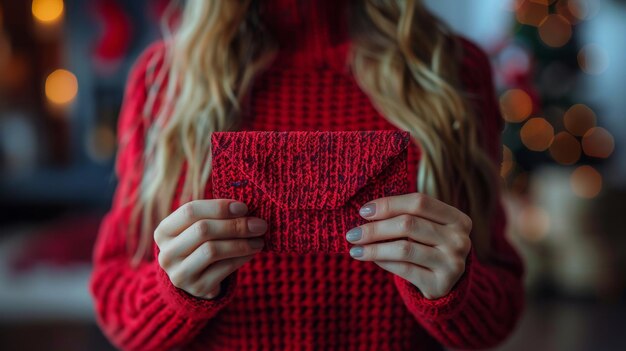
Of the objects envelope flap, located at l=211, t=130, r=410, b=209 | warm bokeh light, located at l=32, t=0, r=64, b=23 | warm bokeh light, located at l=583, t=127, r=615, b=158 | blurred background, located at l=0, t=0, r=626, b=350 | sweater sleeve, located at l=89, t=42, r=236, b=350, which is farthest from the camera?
warm bokeh light, located at l=32, t=0, r=64, b=23

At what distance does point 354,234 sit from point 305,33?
268mm

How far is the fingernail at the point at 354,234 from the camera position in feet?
1.42

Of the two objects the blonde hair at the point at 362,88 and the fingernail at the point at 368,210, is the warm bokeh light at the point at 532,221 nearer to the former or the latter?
the blonde hair at the point at 362,88

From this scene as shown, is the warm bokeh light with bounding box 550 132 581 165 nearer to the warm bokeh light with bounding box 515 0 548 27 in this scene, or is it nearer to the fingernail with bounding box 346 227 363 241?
the warm bokeh light with bounding box 515 0 548 27

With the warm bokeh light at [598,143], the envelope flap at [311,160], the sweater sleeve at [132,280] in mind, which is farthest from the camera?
the warm bokeh light at [598,143]

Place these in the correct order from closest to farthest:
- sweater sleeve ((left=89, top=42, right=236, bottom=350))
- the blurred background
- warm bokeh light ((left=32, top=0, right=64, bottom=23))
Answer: sweater sleeve ((left=89, top=42, right=236, bottom=350)), the blurred background, warm bokeh light ((left=32, top=0, right=64, bottom=23))

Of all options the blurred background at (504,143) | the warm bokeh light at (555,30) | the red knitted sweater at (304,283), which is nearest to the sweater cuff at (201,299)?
the red knitted sweater at (304,283)

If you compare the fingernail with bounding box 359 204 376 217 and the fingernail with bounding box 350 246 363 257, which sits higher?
the fingernail with bounding box 359 204 376 217

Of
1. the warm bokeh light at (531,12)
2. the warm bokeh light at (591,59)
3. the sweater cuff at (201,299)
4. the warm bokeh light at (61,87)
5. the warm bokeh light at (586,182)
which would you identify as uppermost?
the warm bokeh light at (531,12)

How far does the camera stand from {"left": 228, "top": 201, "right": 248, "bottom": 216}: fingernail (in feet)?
1.43

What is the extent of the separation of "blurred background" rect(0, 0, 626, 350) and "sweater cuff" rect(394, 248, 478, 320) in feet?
3.66

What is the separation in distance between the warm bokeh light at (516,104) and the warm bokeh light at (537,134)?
1.0 inches

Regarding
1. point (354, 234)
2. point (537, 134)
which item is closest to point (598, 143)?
point (537, 134)

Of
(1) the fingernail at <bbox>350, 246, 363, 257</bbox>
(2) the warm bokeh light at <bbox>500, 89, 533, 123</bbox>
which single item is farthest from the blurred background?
(1) the fingernail at <bbox>350, 246, 363, 257</bbox>
